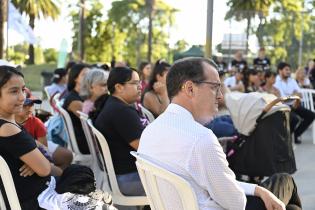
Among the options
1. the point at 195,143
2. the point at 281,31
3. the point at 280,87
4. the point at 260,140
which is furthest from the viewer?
the point at 281,31

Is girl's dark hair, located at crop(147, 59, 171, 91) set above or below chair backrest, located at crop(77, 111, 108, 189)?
above

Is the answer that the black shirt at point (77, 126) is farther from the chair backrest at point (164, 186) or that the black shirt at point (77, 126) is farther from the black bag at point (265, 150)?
the chair backrest at point (164, 186)

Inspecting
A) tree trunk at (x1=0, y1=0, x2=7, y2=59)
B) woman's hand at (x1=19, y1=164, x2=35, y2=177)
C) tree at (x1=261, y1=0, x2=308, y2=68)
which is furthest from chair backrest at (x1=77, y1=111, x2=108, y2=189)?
tree at (x1=261, y1=0, x2=308, y2=68)

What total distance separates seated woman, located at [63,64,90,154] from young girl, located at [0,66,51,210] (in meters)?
2.14

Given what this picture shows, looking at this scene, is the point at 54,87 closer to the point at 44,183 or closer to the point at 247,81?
the point at 247,81

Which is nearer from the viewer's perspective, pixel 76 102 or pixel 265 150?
pixel 265 150

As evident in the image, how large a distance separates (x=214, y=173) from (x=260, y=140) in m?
3.53

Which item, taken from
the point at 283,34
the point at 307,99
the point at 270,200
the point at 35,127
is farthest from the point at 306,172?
the point at 283,34

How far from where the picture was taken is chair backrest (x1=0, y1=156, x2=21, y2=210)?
10.5ft

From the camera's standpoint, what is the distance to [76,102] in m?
6.25

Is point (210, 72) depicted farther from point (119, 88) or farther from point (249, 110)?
point (249, 110)

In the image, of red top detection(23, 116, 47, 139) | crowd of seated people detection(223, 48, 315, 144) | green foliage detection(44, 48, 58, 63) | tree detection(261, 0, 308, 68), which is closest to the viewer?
red top detection(23, 116, 47, 139)

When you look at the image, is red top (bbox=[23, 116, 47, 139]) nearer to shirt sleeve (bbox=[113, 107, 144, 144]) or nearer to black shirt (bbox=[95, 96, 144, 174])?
black shirt (bbox=[95, 96, 144, 174])

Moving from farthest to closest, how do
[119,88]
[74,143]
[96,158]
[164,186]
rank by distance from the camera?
[74,143] < [96,158] < [119,88] < [164,186]
